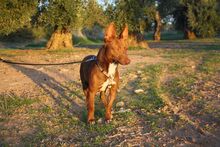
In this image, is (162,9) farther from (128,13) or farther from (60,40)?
(60,40)

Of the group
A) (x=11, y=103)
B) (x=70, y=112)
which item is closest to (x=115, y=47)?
(x=70, y=112)

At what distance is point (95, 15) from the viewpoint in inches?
1259

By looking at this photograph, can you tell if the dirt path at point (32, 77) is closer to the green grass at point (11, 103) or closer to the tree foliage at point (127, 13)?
the green grass at point (11, 103)

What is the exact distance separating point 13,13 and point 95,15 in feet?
33.4

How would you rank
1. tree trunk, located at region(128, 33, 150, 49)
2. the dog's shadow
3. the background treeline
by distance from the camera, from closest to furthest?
the dog's shadow < the background treeline < tree trunk, located at region(128, 33, 150, 49)

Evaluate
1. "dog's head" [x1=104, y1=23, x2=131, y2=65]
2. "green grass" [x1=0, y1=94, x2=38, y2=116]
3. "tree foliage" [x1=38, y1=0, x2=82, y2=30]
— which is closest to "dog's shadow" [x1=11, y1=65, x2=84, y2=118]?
"green grass" [x1=0, y1=94, x2=38, y2=116]

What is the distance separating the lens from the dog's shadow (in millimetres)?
9903

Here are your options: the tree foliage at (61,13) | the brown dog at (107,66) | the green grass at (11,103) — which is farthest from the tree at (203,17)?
the brown dog at (107,66)

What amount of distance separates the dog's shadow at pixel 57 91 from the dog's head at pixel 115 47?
2.08 metres

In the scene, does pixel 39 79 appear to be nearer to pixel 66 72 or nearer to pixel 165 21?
pixel 66 72

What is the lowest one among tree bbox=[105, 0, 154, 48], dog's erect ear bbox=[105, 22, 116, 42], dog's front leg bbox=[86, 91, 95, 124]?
dog's front leg bbox=[86, 91, 95, 124]

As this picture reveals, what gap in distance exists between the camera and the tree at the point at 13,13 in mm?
22078

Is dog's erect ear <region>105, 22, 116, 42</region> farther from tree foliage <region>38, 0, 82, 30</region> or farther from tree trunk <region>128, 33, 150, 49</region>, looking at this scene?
tree trunk <region>128, 33, 150, 49</region>

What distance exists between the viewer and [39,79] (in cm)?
1488
